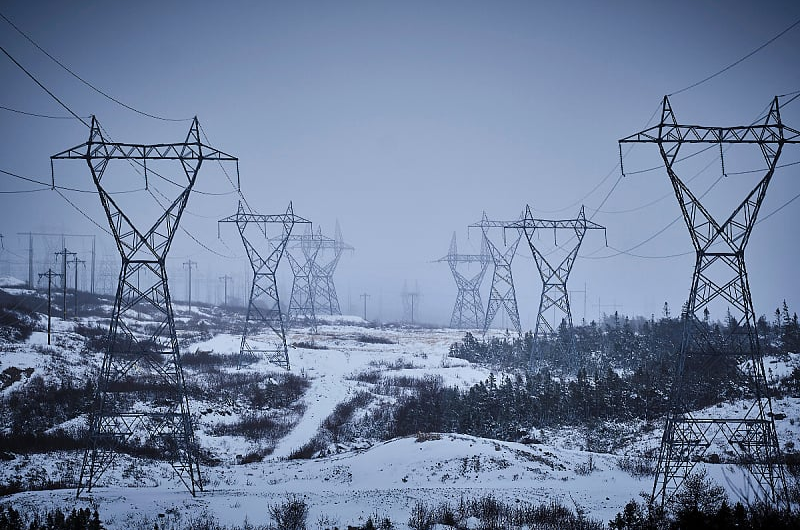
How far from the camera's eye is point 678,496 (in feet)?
47.4

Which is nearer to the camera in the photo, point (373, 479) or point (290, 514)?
point (290, 514)

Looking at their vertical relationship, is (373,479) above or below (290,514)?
below

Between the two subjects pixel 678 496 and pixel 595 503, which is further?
pixel 595 503

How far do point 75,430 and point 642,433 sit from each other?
24813 millimetres

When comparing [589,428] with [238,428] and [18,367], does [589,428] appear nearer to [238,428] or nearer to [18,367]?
[238,428]

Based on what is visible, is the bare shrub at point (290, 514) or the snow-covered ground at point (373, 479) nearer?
the bare shrub at point (290, 514)

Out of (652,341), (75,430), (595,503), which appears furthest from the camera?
(652,341)

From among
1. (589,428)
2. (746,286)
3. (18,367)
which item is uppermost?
(746,286)

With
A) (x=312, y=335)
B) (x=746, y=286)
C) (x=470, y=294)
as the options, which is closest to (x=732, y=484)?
(x=746, y=286)

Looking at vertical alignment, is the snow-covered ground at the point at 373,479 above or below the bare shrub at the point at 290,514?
below

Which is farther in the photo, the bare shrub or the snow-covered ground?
the snow-covered ground

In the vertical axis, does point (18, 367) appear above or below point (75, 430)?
above

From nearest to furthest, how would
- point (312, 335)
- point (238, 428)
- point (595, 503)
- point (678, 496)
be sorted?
point (678, 496) < point (595, 503) < point (238, 428) < point (312, 335)

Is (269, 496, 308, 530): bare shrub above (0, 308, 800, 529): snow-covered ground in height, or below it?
above
